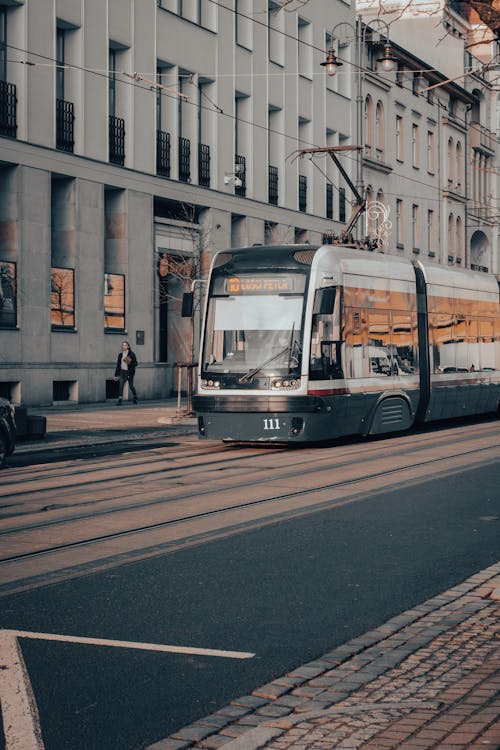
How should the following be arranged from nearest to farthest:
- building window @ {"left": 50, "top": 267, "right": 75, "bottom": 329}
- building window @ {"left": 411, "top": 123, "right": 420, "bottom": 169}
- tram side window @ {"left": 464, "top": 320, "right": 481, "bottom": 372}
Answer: tram side window @ {"left": 464, "top": 320, "right": 481, "bottom": 372} → building window @ {"left": 50, "top": 267, "right": 75, "bottom": 329} → building window @ {"left": 411, "top": 123, "right": 420, "bottom": 169}

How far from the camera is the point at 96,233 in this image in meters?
32.3

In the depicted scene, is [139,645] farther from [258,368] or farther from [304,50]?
[304,50]

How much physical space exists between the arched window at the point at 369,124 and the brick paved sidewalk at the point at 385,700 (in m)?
44.6

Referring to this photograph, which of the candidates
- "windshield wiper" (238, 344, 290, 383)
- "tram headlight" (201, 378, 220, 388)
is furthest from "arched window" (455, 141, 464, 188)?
"windshield wiper" (238, 344, 290, 383)

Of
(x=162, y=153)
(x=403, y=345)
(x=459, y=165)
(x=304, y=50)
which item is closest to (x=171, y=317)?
(x=162, y=153)

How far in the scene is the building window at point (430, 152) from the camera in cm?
5850

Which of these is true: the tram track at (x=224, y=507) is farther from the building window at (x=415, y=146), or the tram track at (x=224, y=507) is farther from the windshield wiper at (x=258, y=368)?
the building window at (x=415, y=146)

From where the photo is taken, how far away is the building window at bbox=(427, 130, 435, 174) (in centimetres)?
5850

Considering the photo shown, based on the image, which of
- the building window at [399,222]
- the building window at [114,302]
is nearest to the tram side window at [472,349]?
the building window at [114,302]

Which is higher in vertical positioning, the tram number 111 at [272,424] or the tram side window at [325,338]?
the tram side window at [325,338]

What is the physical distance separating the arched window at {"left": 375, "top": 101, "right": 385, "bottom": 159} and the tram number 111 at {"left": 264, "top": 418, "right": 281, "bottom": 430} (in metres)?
35.2

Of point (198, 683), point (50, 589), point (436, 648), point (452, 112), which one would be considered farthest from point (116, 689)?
point (452, 112)

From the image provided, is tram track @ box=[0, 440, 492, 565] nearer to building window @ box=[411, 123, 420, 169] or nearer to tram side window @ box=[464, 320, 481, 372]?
tram side window @ box=[464, 320, 481, 372]

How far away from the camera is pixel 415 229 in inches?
2226
